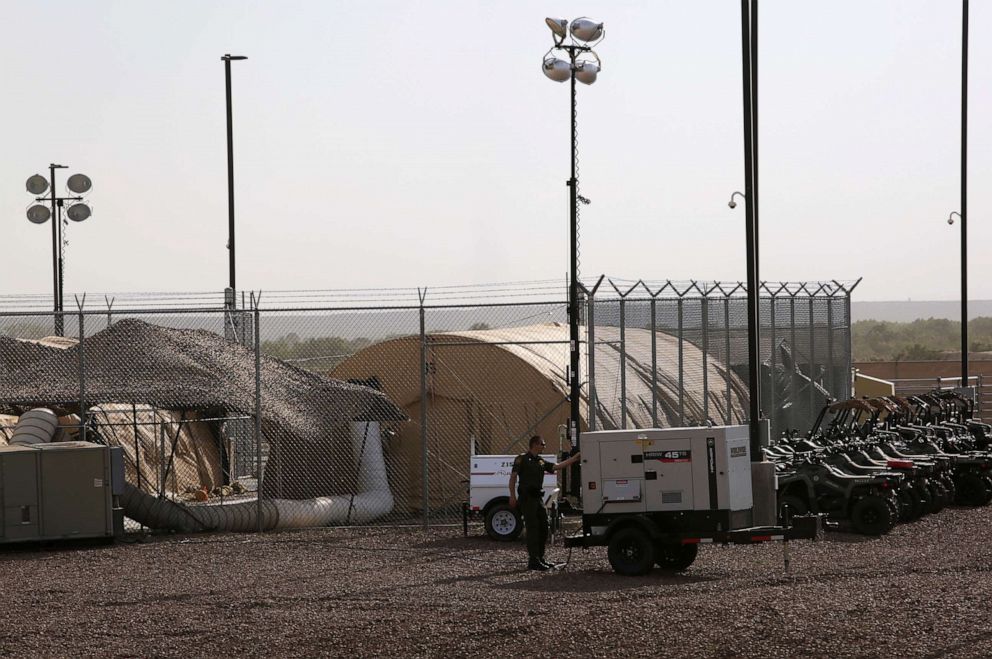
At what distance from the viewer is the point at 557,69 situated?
19219mm

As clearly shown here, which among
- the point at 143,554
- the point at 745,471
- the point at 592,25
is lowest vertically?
the point at 143,554

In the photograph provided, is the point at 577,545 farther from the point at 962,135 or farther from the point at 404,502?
the point at 962,135

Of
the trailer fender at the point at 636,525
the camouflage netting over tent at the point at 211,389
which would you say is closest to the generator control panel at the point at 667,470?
the trailer fender at the point at 636,525

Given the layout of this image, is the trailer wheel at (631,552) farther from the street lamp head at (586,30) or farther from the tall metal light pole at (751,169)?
the street lamp head at (586,30)

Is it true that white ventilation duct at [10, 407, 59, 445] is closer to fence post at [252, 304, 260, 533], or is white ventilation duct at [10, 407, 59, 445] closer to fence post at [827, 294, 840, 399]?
fence post at [252, 304, 260, 533]

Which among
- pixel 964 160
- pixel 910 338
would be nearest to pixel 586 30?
pixel 964 160

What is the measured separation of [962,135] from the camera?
113 ft

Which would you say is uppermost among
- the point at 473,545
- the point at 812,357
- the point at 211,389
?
the point at 812,357

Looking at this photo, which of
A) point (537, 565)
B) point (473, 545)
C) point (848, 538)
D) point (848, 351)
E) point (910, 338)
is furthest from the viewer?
point (910, 338)

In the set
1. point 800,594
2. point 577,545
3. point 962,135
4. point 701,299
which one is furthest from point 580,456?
point 962,135

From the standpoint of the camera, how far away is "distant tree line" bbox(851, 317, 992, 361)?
3910 inches

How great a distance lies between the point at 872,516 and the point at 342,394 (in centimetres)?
757

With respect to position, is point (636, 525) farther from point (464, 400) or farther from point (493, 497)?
point (464, 400)

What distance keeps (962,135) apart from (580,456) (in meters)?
22.4
